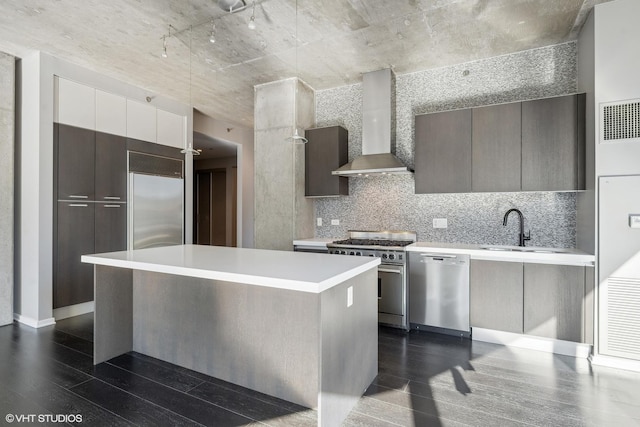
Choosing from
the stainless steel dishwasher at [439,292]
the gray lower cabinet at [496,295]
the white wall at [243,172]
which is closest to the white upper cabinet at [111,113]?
the white wall at [243,172]

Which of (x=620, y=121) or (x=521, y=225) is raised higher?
(x=620, y=121)

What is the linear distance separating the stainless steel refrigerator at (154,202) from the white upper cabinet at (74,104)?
0.64 m

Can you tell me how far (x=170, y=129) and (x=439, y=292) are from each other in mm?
4373

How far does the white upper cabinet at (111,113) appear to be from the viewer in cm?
412

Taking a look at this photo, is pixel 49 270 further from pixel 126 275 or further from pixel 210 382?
pixel 210 382

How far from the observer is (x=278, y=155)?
4.40 m

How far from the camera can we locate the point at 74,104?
3887 mm

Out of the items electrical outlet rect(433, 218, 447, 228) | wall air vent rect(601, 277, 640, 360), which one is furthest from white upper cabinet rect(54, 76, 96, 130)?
wall air vent rect(601, 277, 640, 360)

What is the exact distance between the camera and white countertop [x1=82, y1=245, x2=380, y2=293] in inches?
65.4

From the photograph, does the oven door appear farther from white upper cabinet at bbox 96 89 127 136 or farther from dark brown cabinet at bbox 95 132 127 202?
white upper cabinet at bbox 96 89 127 136

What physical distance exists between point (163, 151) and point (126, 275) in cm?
260

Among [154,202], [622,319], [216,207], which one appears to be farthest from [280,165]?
[216,207]

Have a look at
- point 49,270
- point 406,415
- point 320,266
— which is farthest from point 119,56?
point 406,415

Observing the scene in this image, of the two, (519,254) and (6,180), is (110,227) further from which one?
Answer: (519,254)
